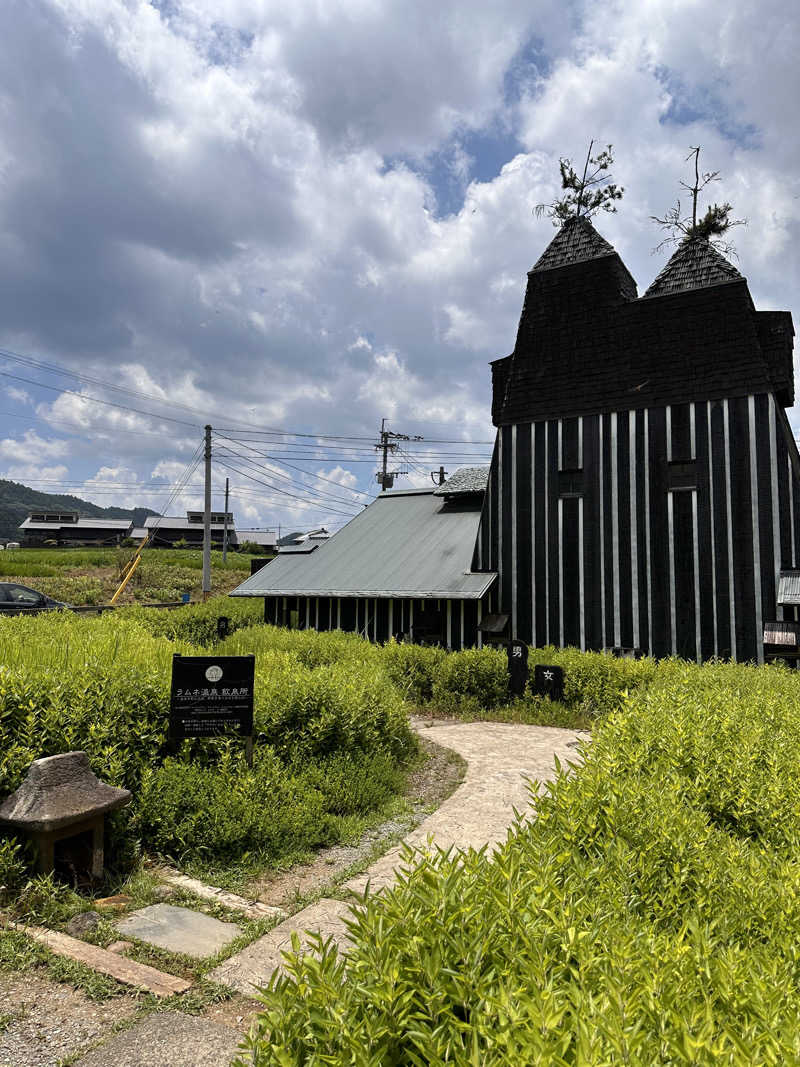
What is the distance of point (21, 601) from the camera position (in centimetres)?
2464

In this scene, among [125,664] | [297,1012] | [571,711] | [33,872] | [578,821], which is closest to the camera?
[297,1012]

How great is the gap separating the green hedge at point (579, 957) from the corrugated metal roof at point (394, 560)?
1339 centimetres

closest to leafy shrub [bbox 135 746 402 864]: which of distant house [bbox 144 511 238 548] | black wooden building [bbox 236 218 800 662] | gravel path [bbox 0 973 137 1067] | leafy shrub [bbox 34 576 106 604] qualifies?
gravel path [bbox 0 973 137 1067]

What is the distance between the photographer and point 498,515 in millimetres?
17625

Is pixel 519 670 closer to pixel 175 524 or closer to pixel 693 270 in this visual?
pixel 693 270

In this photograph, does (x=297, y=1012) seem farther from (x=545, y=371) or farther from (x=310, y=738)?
(x=545, y=371)

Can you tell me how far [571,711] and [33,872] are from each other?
901 centimetres

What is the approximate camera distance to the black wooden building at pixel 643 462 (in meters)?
14.5

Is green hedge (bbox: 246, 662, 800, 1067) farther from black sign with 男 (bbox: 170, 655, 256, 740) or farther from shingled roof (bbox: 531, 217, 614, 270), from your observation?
shingled roof (bbox: 531, 217, 614, 270)

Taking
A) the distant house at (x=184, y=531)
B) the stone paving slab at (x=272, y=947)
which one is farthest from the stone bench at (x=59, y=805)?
the distant house at (x=184, y=531)

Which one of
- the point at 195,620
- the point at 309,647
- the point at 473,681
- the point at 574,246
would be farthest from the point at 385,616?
the point at 574,246

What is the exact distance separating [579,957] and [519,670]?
10.6m

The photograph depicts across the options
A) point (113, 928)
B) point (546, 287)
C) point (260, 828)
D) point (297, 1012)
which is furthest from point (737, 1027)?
point (546, 287)

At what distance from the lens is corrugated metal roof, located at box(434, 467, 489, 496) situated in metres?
21.8
